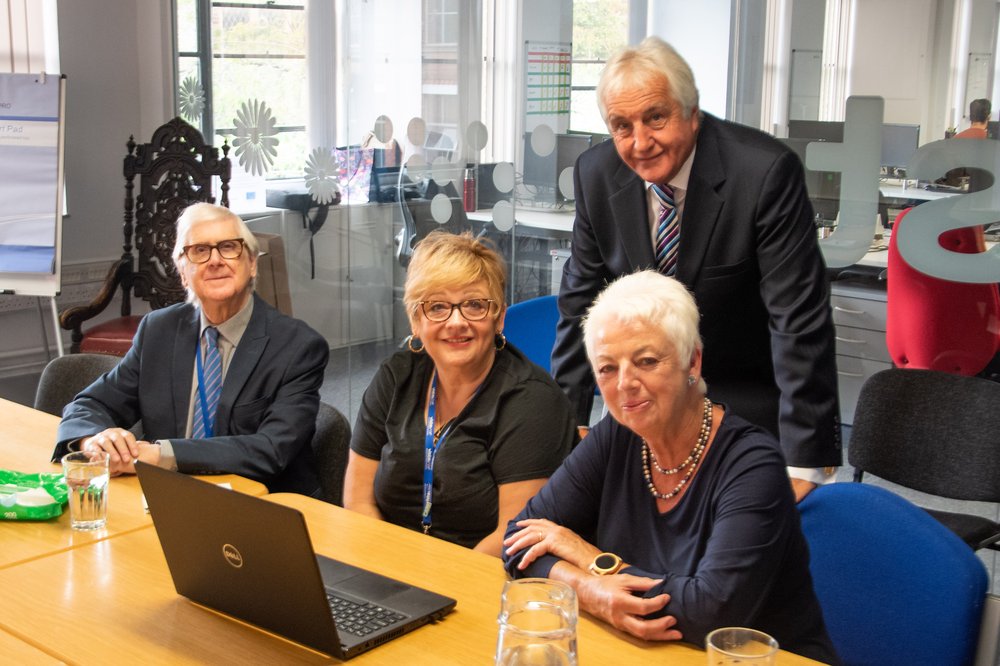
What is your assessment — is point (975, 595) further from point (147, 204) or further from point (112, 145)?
point (112, 145)

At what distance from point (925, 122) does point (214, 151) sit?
3.18m

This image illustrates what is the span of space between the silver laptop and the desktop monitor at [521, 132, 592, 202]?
2.66m

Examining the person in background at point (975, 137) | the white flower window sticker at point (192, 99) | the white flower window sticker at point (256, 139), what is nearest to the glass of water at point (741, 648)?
the person in background at point (975, 137)

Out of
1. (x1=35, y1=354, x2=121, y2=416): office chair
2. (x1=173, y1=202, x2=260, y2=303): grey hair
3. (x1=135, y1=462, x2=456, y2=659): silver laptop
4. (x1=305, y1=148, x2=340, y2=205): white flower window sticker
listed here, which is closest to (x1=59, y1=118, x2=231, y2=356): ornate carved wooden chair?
(x1=305, y1=148, x2=340, y2=205): white flower window sticker

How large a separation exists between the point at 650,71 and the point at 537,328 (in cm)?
128

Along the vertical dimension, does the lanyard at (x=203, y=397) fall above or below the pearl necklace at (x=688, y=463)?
below

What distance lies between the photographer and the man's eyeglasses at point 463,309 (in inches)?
90.8

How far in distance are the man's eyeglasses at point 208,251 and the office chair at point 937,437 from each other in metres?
1.72

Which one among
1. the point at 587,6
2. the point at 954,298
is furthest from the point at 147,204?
the point at 954,298

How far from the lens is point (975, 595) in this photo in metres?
1.68

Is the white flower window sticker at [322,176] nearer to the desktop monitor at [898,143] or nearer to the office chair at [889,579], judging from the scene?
the desktop monitor at [898,143]

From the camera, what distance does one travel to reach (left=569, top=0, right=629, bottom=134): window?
4.08 metres

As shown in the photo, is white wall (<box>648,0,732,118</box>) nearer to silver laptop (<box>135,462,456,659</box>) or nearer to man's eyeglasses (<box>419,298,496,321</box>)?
man's eyeglasses (<box>419,298,496,321</box>)

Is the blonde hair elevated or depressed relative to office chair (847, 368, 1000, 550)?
elevated
